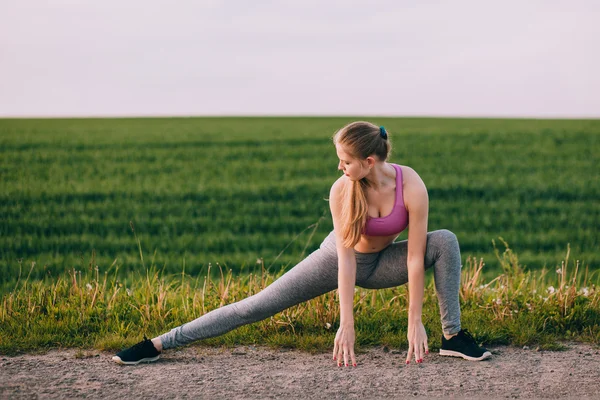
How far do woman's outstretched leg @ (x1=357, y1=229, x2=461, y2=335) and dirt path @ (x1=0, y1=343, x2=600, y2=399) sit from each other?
32cm

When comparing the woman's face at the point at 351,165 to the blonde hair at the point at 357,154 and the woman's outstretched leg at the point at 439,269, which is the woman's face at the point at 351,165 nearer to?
the blonde hair at the point at 357,154

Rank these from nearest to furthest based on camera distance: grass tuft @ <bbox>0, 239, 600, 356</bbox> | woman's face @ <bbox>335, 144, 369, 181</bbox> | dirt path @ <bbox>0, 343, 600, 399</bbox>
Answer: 1. dirt path @ <bbox>0, 343, 600, 399</bbox>
2. woman's face @ <bbox>335, 144, 369, 181</bbox>
3. grass tuft @ <bbox>0, 239, 600, 356</bbox>

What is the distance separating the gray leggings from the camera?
438 centimetres

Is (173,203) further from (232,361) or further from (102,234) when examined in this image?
(232,361)

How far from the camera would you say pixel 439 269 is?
4332 millimetres

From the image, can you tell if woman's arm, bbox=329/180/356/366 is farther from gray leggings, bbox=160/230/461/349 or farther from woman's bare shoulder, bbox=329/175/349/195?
gray leggings, bbox=160/230/461/349

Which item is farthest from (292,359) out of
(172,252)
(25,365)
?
(172,252)

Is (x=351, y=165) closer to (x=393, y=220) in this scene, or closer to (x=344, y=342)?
(x=393, y=220)

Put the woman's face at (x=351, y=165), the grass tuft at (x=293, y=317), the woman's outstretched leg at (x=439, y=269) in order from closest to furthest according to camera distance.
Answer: the woman's face at (x=351, y=165), the woman's outstretched leg at (x=439, y=269), the grass tuft at (x=293, y=317)

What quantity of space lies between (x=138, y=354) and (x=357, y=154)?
184cm

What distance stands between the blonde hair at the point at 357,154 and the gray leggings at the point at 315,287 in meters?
0.31

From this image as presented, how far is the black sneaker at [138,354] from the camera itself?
4.33 meters

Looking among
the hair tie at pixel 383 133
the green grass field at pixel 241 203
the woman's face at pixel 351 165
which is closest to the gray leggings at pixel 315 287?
the woman's face at pixel 351 165

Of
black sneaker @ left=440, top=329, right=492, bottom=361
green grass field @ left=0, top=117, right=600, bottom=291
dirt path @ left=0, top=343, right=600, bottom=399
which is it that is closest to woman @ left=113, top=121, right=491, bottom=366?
black sneaker @ left=440, top=329, right=492, bottom=361
